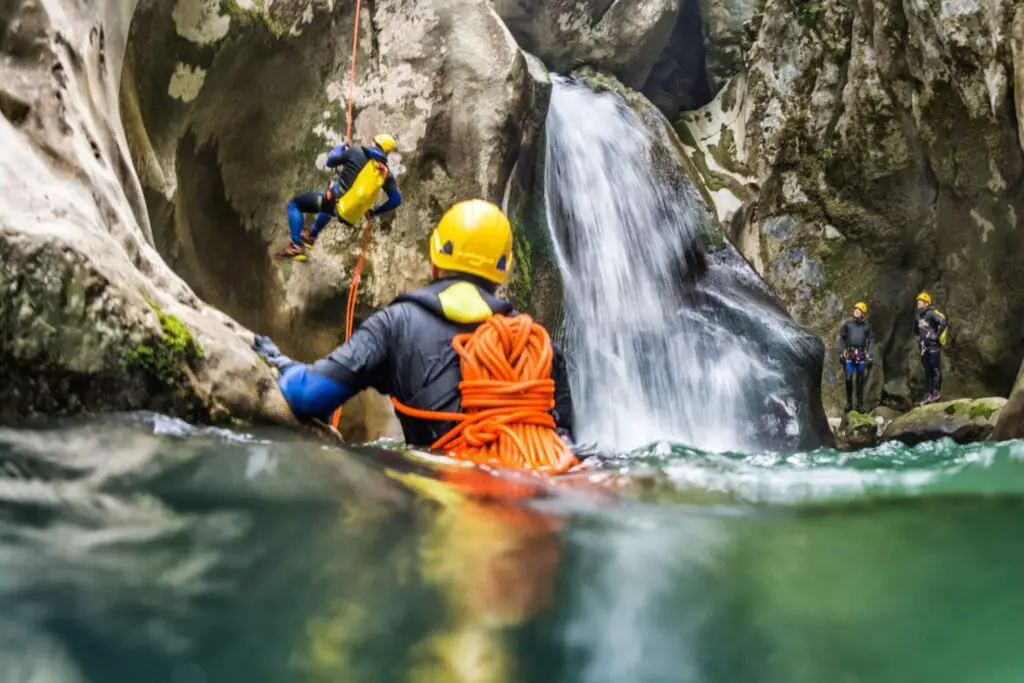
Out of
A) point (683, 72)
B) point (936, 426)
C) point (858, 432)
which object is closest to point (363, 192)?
point (936, 426)

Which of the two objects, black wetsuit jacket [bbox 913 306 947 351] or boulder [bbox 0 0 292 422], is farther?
black wetsuit jacket [bbox 913 306 947 351]

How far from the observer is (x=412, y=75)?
8.62 meters

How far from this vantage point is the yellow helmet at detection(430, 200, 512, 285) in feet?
12.8

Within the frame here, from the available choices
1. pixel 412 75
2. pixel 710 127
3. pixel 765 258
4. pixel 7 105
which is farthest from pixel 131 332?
pixel 710 127

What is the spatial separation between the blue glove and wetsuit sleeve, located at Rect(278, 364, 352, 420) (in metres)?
0.11

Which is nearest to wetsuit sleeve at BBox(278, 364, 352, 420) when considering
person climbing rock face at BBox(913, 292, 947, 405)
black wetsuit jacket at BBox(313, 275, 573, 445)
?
black wetsuit jacket at BBox(313, 275, 573, 445)

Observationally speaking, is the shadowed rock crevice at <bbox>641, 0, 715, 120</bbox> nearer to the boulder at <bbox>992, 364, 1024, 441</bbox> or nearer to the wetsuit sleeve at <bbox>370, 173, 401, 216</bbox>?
the boulder at <bbox>992, 364, 1024, 441</bbox>

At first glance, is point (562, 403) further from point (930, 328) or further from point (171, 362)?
point (930, 328)

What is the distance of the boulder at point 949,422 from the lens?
35.2 feet

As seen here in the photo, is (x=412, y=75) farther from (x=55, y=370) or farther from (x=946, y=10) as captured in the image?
(x=946, y=10)

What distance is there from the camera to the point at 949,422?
11.3 metres

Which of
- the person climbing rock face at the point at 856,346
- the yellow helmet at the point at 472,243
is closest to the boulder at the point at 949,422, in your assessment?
the person climbing rock face at the point at 856,346

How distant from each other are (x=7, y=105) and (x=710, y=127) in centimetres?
1655

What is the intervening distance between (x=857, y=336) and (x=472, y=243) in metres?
12.5
